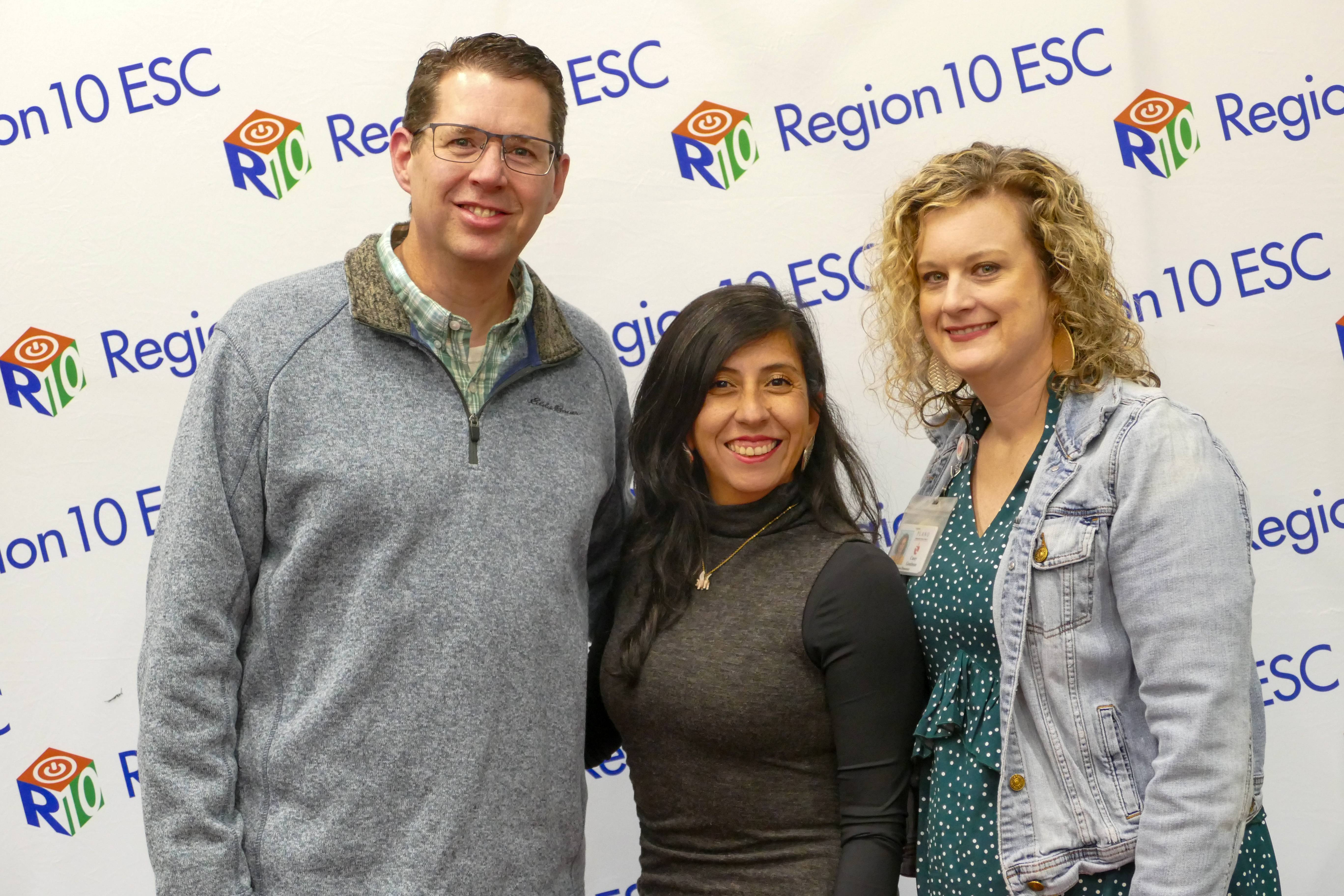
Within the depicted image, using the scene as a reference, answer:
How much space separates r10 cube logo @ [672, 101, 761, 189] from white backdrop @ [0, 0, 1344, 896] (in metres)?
0.01

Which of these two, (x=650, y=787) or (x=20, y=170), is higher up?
(x=20, y=170)

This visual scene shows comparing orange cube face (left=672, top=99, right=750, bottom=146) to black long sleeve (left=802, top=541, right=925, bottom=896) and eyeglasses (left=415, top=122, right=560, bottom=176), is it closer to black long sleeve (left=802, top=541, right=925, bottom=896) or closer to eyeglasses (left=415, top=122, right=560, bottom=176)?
eyeglasses (left=415, top=122, right=560, bottom=176)

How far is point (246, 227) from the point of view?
221cm

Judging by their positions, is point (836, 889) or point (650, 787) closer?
point (836, 889)

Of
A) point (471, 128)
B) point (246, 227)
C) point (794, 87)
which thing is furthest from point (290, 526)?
point (794, 87)

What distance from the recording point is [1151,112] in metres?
2.29

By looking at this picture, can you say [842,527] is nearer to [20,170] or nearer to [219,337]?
[219,337]

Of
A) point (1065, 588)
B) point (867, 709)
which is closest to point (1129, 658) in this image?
point (1065, 588)

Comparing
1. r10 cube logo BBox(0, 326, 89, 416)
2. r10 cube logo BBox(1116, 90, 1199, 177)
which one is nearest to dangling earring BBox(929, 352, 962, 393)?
r10 cube logo BBox(1116, 90, 1199, 177)

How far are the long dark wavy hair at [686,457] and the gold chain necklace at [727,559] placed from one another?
0.04 feet

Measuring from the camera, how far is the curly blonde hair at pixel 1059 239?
1.50m

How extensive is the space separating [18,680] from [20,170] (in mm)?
1068

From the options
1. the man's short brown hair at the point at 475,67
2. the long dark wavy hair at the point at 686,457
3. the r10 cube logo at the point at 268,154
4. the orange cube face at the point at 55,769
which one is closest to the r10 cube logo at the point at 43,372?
the r10 cube logo at the point at 268,154

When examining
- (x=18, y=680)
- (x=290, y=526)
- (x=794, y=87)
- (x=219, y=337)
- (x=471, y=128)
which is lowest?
(x=18, y=680)
